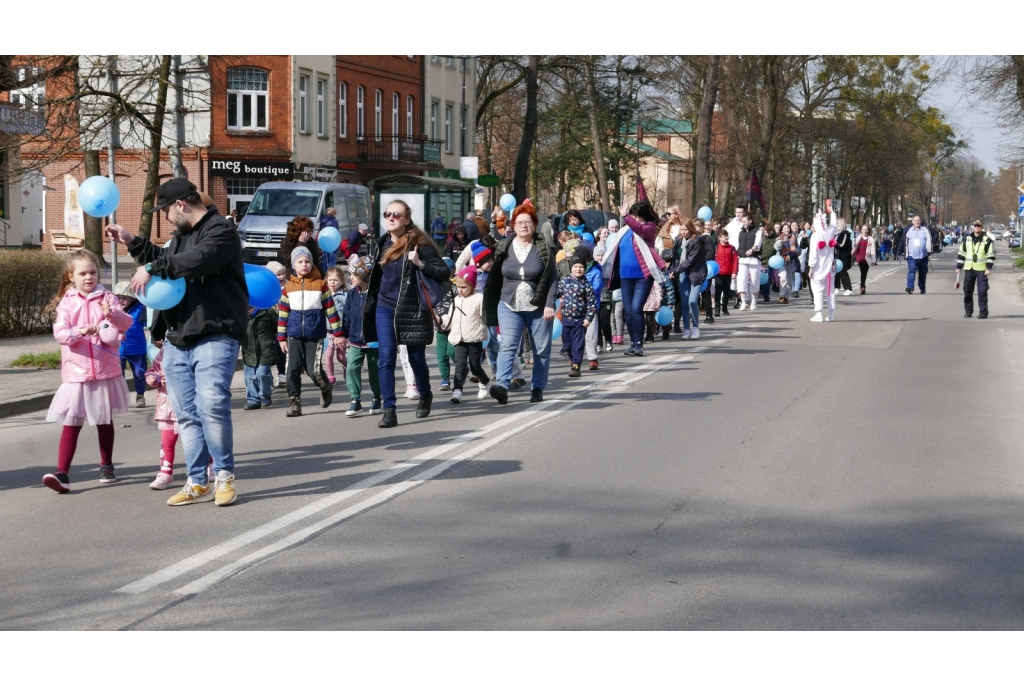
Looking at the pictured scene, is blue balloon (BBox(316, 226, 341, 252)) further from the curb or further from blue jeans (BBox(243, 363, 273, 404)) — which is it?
the curb

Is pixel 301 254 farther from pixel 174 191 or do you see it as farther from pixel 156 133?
pixel 156 133

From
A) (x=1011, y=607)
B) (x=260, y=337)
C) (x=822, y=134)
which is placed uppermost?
(x=822, y=134)

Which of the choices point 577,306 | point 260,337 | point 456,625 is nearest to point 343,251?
point 577,306

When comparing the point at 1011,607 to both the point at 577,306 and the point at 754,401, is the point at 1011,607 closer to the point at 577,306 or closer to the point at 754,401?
the point at 754,401

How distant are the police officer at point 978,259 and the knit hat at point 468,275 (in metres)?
13.6

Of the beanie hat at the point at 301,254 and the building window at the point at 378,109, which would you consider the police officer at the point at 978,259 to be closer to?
the beanie hat at the point at 301,254

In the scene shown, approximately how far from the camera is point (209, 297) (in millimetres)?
7430

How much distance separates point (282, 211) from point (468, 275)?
19.8 meters

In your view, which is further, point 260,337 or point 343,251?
point 343,251

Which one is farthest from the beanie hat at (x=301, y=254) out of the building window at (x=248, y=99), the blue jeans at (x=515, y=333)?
the building window at (x=248, y=99)

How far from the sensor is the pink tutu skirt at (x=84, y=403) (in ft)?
26.7

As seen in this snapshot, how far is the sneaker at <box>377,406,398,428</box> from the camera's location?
35.0 feet

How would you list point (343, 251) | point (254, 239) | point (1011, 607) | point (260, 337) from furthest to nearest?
point (254, 239), point (343, 251), point (260, 337), point (1011, 607)

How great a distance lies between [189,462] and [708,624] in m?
3.71
